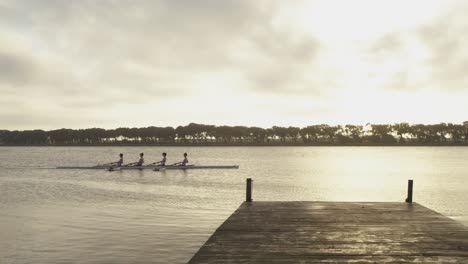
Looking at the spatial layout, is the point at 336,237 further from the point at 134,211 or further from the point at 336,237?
the point at 134,211

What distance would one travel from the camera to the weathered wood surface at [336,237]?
8.78m

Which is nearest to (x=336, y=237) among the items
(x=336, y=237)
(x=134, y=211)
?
(x=336, y=237)

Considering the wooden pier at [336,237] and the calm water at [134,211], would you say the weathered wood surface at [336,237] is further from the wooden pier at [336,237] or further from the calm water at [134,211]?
the calm water at [134,211]

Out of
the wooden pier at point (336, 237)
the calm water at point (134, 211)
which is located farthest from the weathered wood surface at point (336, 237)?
the calm water at point (134, 211)

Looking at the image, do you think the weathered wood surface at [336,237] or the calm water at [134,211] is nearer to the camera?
the weathered wood surface at [336,237]

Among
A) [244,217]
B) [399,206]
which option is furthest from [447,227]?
[244,217]

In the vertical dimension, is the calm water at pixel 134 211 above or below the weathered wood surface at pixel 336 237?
below

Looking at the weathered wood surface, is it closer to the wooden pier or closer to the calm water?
the wooden pier

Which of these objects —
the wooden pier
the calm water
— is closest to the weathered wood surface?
the wooden pier

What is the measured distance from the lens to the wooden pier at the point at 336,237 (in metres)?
8.78

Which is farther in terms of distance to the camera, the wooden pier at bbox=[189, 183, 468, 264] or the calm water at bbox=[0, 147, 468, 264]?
the calm water at bbox=[0, 147, 468, 264]

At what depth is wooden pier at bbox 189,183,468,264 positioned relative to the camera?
8.78 m

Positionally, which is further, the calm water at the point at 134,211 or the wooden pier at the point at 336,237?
the calm water at the point at 134,211

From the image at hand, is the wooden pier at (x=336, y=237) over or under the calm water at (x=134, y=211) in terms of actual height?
over
